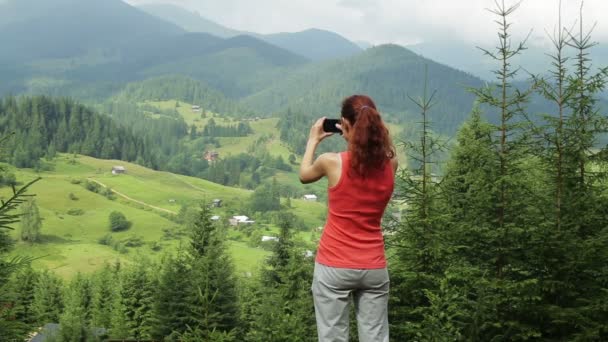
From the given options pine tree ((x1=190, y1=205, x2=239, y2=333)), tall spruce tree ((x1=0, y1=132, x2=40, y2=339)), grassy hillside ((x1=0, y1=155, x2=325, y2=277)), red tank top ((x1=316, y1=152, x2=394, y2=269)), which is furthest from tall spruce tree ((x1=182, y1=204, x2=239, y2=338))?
grassy hillside ((x1=0, y1=155, x2=325, y2=277))

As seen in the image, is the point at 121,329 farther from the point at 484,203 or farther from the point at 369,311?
the point at 369,311

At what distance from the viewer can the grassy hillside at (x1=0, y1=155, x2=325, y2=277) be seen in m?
118

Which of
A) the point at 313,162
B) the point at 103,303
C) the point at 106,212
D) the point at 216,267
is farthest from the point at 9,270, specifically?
the point at 106,212

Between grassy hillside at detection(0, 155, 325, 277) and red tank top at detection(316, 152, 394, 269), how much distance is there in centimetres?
9593

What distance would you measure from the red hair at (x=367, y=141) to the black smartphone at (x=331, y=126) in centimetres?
33

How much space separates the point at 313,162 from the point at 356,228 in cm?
74

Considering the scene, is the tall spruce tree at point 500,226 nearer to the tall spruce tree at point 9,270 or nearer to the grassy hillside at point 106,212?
the tall spruce tree at point 9,270

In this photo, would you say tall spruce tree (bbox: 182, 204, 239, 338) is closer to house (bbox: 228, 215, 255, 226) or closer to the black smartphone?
the black smartphone

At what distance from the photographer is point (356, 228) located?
204 inches

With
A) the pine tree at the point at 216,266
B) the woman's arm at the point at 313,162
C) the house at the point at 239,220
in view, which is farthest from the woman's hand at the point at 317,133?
the house at the point at 239,220

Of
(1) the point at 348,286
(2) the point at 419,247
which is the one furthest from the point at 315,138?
(2) the point at 419,247

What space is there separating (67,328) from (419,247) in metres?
32.4

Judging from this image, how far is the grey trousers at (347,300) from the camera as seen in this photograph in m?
5.12

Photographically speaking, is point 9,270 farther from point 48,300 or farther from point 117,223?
point 117,223
